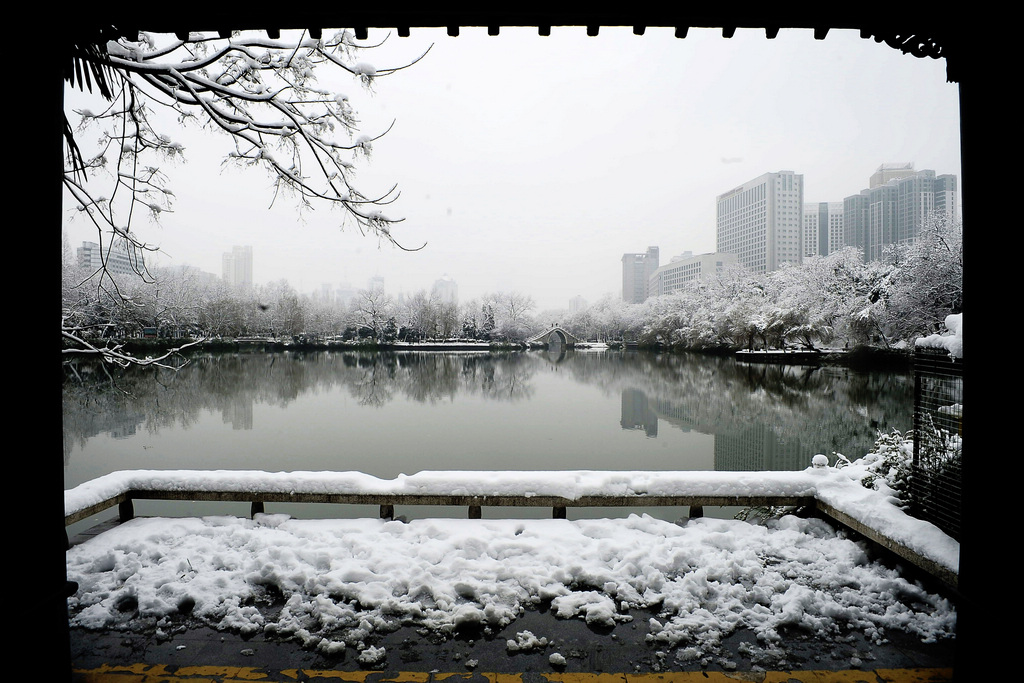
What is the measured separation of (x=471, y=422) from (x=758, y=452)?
806 centimetres

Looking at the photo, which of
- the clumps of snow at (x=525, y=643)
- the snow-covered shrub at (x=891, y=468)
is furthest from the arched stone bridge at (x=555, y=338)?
the clumps of snow at (x=525, y=643)

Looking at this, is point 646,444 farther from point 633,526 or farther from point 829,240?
point 829,240

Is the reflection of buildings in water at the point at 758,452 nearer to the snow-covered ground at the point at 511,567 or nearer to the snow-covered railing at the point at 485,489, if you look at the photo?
the snow-covered railing at the point at 485,489

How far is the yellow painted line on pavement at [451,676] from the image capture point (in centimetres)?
230

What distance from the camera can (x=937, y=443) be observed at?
11.8 feet

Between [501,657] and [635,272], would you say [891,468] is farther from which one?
[635,272]

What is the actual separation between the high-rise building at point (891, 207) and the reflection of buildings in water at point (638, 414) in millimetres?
Answer: 28781

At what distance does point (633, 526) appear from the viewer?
3.87m

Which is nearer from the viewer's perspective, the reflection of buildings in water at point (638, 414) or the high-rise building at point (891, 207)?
the reflection of buildings in water at point (638, 414)

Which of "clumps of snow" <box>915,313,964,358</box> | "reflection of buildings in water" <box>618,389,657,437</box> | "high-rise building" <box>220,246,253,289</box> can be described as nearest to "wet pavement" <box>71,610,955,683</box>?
"clumps of snow" <box>915,313,964,358</box>

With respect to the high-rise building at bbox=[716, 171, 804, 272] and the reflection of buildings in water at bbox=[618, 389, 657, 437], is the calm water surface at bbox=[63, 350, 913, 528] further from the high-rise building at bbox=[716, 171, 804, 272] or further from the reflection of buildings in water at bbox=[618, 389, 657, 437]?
the high-rise building at bbox=[716, 171, 804, 272]

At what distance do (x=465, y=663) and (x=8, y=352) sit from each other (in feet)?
7.74

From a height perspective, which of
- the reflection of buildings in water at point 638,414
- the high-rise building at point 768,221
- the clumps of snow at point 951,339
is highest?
the high-rise building at point 768,221

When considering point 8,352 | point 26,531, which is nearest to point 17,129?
point 8,352
